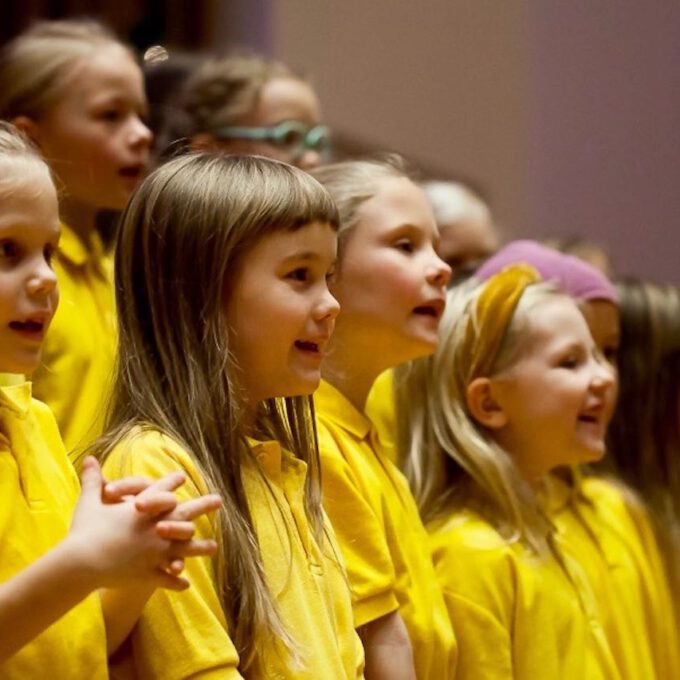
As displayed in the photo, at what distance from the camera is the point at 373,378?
7.52 ft

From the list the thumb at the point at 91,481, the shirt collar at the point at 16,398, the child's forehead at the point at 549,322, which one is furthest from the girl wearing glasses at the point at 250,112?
the thumb at the point at 91,481

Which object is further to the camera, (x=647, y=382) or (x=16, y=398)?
(x=647, y=382)

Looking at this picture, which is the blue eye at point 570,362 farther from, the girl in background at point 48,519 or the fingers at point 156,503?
the fingers at point 156,503

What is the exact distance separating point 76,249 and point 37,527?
3.68 ft

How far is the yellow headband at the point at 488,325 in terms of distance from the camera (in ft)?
8.20

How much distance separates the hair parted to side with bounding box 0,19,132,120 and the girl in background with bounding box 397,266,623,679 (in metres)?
0.79

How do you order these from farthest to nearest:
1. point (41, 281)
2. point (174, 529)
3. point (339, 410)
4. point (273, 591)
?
1. point (339, 410)
2. point (273, 591)
3. point (41, 281)
4. point (174, 529)

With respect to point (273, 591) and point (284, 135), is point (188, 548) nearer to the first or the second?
point (273, 591)

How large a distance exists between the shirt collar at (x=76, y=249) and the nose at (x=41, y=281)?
1.01 metres

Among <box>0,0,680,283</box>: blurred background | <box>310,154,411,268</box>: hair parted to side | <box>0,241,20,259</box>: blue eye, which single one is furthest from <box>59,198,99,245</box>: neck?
<box>0,0,680,283</box>: blurred background

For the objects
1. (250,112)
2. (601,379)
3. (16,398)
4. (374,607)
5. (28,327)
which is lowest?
(374,607)

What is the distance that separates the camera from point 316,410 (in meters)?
2.21

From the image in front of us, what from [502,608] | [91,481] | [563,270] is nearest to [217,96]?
[563,270]

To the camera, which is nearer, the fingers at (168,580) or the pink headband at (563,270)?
the fingers at (168,580)
